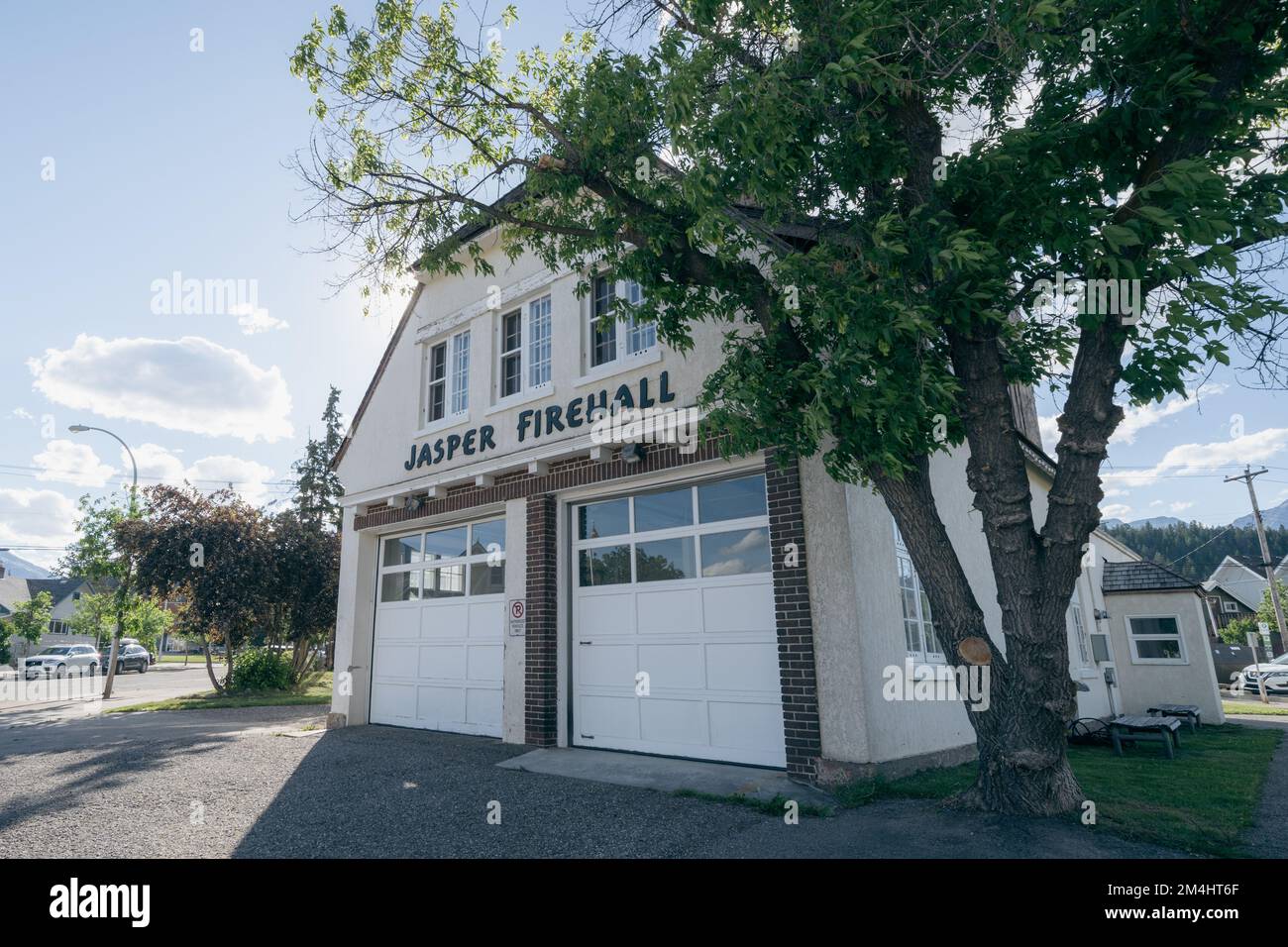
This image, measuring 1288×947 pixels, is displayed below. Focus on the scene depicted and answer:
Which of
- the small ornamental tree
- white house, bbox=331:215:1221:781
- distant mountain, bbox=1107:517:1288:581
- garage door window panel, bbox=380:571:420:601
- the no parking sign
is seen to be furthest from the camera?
distant mountain, bbox=1107:517:1288:581

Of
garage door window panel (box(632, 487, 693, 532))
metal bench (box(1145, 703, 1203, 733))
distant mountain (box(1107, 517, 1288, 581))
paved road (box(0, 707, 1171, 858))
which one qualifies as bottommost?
metal bench (box(1145, 703, 1203, 733))

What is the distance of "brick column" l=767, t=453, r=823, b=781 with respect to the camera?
6.48 metres

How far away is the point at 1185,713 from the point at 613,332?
12081mm

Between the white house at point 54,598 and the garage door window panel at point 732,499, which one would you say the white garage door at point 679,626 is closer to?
the garage door window panel at point 732,499

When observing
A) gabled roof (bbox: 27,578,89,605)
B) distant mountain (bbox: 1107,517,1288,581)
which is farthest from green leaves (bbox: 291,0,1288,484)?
distant mountain (bbox: 1107,517,1288,581)

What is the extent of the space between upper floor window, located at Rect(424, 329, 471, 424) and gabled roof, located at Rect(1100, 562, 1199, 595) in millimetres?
14510

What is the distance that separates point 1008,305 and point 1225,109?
164 centimetres

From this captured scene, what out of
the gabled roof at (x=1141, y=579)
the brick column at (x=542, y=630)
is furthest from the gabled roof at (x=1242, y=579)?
the brick column at (x=542, y=630)

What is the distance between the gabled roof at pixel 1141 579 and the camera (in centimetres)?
1459

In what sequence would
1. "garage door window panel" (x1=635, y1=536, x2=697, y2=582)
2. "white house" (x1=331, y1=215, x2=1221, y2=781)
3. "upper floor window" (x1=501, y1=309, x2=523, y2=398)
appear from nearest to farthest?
"white house" (x1=331, y1=215, x2=1221, y2=781)
"garage door window panel" (x1=635, y1=536, x2=697, y2=582)
"upper floor window" (x1=501, y1=309, x2=523, y2=398)

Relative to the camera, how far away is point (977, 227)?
5.14m

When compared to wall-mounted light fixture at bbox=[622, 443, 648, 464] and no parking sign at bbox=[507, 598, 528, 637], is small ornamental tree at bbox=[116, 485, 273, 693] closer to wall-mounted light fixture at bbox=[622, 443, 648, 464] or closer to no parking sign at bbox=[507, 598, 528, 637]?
no parking sign at bbox=[507, 598, 528, 637]
